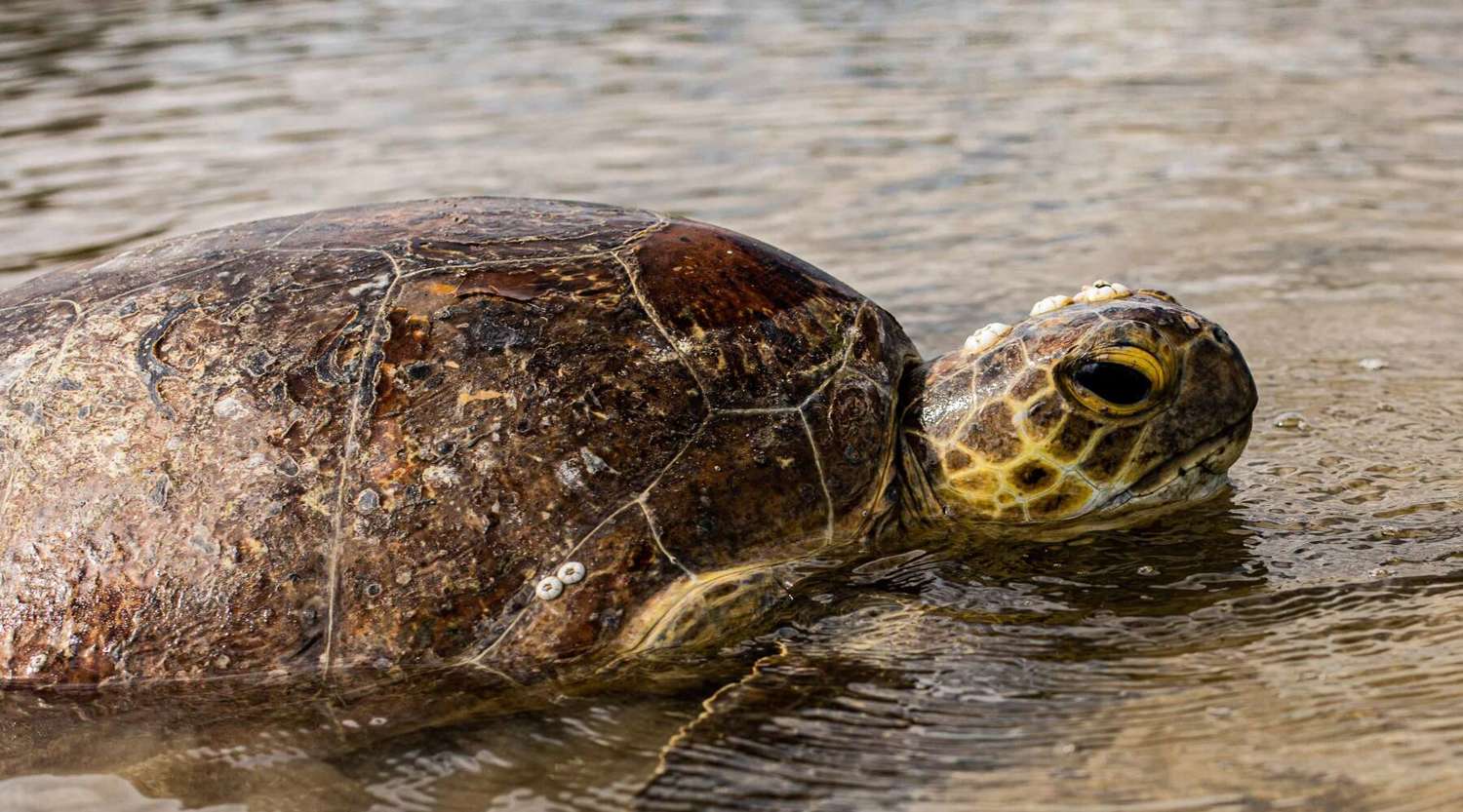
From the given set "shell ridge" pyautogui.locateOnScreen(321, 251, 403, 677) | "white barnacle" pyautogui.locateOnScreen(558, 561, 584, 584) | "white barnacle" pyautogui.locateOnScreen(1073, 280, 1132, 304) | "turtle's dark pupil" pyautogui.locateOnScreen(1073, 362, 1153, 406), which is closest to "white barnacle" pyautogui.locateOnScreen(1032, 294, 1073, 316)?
"white barnacle" pyautogui.locateOnScreen(1073, 280, 1132, 304)

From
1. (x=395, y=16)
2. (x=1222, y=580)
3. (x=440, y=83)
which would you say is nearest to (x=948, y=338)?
(x=1222, y=580)

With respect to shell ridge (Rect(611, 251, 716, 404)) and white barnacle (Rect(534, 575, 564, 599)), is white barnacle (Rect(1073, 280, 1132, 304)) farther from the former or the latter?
white barnacle (Rect(534, 575, 564, 599))

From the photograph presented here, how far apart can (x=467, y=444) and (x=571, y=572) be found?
0.41m

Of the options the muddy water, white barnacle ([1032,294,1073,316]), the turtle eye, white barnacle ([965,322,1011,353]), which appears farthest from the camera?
white barnacle ([1032,294,1073,316])

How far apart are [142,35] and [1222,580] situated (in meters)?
13.5

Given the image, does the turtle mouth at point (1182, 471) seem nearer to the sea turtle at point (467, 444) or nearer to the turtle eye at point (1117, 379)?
the sea turtle at point (467, 444)

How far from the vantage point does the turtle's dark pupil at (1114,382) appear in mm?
3803

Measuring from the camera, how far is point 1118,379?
150 inches

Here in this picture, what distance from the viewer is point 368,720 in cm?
322

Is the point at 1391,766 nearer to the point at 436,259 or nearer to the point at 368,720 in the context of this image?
the point at 368,720

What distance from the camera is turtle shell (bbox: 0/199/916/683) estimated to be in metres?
3.26

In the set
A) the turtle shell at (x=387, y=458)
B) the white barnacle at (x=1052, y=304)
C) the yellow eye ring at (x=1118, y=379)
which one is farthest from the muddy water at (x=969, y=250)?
the white barnacle at (x=1052, y=304)

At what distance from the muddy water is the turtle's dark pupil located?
46 cm

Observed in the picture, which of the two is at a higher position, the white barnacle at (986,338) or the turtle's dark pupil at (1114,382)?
the white barnacle at (986,338)
